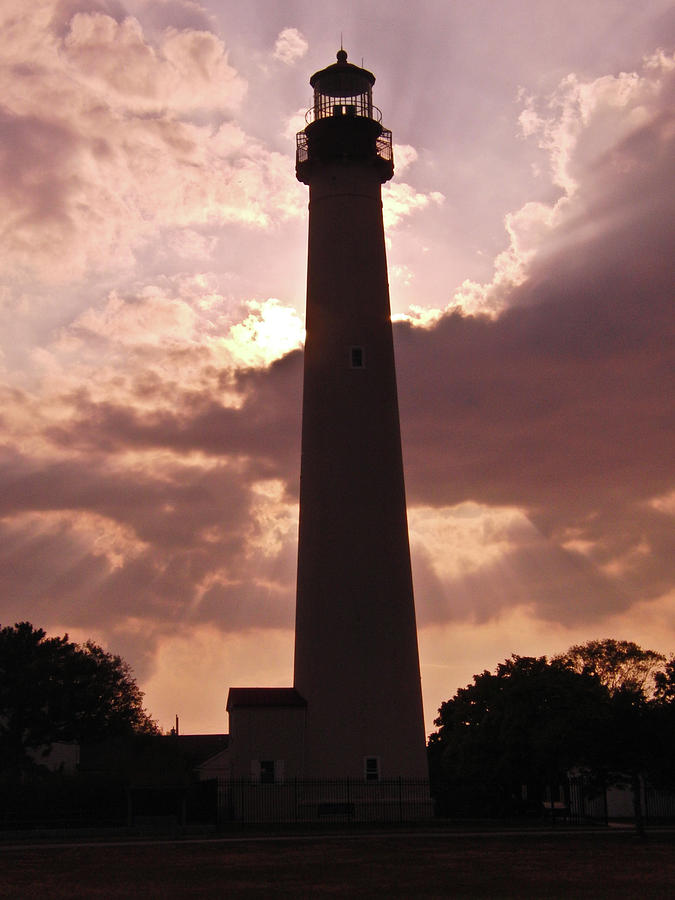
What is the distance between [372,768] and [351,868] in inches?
516

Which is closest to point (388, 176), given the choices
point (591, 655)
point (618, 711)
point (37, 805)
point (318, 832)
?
point (618, 711)

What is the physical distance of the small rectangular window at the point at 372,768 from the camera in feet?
130

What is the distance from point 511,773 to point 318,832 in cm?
1673

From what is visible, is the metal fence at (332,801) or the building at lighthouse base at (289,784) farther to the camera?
the building at lighthouse base at (289,784)

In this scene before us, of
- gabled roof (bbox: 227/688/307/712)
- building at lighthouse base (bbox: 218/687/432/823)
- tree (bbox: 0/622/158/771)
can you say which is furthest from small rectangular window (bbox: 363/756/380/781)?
tree (bbox: 0/622/158/771)

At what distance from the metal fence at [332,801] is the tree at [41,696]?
1899 centimetres

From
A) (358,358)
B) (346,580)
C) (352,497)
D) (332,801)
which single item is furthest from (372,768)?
(358,358)

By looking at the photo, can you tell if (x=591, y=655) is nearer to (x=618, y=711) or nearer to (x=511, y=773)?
(x=511, y=773)

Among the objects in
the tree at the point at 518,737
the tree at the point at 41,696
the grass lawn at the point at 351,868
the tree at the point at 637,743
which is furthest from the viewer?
the tree at the point at 41,696

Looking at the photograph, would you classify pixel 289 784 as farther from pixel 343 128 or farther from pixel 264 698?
pixel 343 128

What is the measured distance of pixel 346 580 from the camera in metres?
40.5

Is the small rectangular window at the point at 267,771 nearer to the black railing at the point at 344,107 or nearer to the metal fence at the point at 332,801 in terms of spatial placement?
the metal fence at the point at 332,801

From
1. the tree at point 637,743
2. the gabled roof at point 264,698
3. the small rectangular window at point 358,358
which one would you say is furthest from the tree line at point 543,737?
the small rectangular window at point 358,358

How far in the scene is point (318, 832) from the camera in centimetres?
3681
